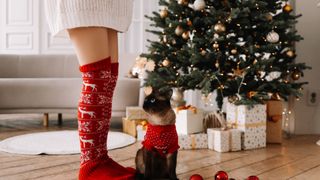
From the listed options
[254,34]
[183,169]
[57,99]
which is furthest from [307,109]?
[57,99]

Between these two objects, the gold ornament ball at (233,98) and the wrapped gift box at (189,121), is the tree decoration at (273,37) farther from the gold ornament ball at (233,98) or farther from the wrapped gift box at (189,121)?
the wrapped gift box at (189,121)

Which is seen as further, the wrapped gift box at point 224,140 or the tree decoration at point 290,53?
the tree decoration at point 290,53

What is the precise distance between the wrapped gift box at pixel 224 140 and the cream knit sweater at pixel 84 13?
3.40ft

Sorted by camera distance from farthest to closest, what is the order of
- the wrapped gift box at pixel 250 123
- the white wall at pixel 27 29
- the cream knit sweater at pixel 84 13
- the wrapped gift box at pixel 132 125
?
the white wall at pixel 27 29 < the wrapped gift box at pixel 132 125 < the wrapped gift box at pixel 250 123 < the cream knit sweater at pixel 84 13

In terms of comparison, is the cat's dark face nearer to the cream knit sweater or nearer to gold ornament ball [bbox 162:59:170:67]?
the cream knit sweater

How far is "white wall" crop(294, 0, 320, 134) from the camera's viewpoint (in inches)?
103

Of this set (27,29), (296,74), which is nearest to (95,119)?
(296,74)

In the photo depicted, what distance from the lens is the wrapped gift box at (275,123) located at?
7.59ft

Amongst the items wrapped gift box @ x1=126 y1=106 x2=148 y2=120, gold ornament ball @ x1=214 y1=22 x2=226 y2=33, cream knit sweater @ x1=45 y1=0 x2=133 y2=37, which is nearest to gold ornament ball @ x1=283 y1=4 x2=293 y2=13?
gold ornament ball @ x1=214 y1=22 x2=226 y2=33

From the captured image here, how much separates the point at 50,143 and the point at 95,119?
1.12 m

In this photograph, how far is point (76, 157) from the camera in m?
1.87

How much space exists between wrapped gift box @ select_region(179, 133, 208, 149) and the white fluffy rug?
1.10 ft

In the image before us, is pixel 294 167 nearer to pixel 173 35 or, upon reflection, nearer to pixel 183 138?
pixel 183 138

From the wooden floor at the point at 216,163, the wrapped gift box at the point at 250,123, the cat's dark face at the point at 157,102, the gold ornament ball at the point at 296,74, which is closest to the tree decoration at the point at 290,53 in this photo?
the gold ornament ball at the point at 296,74
